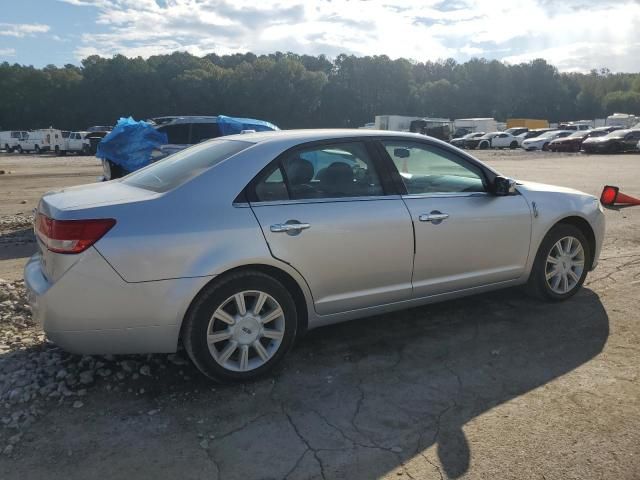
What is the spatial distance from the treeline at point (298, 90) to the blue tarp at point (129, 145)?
3312 inches

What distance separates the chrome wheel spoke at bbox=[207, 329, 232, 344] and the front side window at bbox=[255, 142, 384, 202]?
0.86m

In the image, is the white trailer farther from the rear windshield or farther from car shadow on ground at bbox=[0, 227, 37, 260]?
the rear windshield

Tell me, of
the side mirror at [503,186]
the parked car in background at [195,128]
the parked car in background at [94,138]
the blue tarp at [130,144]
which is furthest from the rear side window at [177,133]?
the parked car in background at [94,138]

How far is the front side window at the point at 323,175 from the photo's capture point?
3697 mm

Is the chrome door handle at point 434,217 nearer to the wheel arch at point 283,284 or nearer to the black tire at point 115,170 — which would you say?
the wheel arch at point 283,284

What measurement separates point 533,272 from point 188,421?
3160 millimetres

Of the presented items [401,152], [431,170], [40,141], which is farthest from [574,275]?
[40,141]

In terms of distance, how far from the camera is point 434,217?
4.13 m

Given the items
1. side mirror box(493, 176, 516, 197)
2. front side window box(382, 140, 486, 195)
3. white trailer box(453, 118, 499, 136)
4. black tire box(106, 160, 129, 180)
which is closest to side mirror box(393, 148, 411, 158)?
front side window box(382, 140, 486, 195)

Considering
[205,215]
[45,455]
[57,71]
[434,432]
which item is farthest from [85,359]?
[57,71]

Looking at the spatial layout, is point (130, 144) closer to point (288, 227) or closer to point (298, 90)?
point (288, 227)

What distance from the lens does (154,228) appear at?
324 centimetres

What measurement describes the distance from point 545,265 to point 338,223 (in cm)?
213

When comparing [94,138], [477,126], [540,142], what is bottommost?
[540,142]
